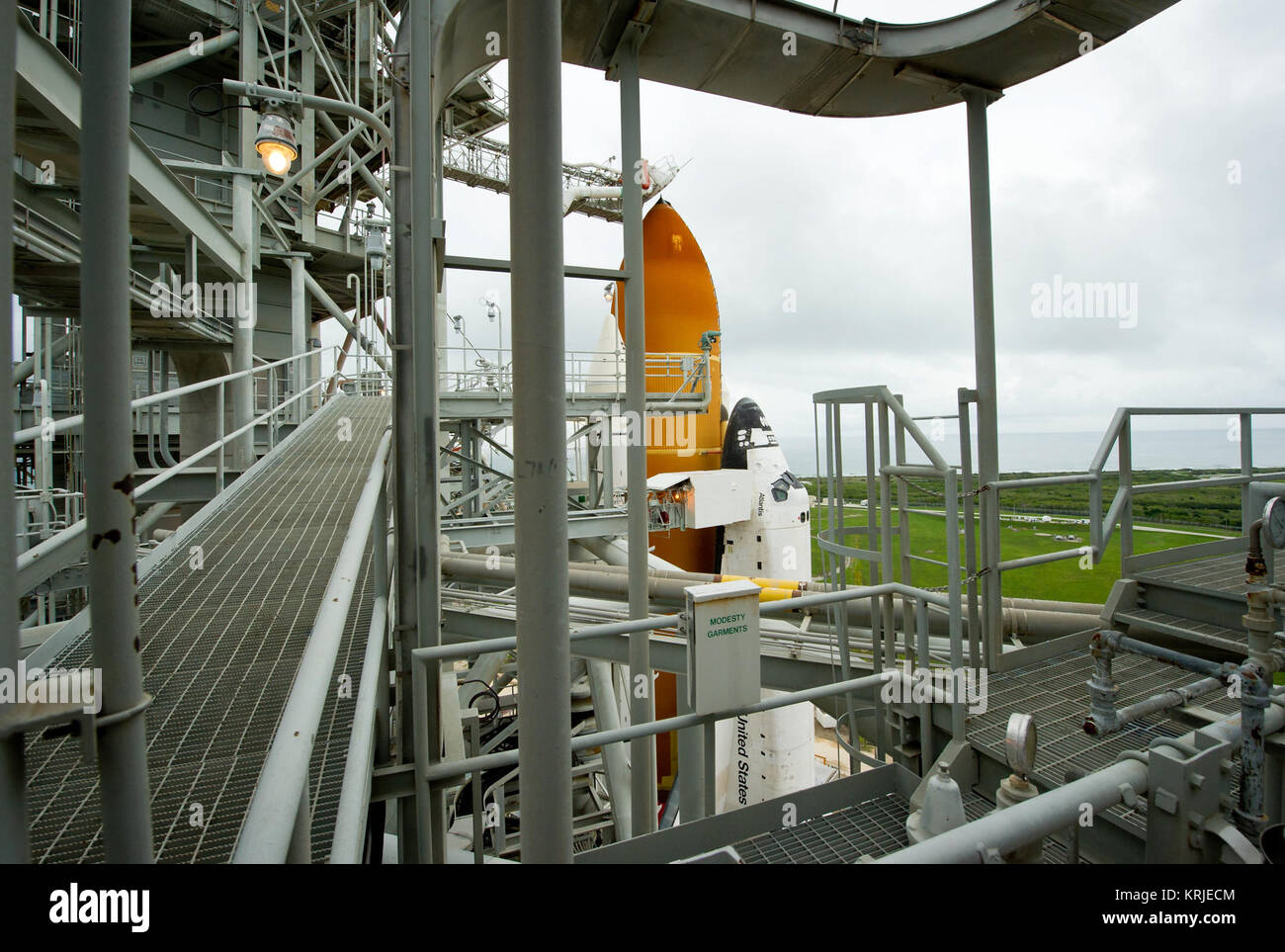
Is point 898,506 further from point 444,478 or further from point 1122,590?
point 444,478

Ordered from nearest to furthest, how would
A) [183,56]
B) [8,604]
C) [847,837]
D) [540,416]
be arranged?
1. [8,604]
2. [540,416]
3. [847,837]
4. [183,56]

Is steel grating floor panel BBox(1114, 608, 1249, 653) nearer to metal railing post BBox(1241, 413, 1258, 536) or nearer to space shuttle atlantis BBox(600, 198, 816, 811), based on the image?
metal railing post BBox(1241, 413, 1258, 536)

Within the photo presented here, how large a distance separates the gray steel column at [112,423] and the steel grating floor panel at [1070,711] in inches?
142

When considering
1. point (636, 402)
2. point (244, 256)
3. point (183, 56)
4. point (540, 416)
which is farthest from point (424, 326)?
point (183, 56)

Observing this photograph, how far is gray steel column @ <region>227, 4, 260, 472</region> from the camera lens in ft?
32.1

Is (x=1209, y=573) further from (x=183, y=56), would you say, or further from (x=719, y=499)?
(x=183, y=56)

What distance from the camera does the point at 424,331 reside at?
3.54 meters

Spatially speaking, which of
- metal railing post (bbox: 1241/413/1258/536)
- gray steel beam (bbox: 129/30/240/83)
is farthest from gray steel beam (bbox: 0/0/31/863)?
gray steel beam (bbox: 129/30/240/83)

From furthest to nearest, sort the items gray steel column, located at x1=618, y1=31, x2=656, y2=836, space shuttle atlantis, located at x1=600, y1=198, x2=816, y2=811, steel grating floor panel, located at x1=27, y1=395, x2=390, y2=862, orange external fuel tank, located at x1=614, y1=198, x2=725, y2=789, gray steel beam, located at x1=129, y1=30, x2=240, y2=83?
1. orange external fuel tank, located at x1=614, y1=198, x2=725, y2=789
2. space shuttle atlantis, located at x1=600, y1=198, x2=816, y2=811
3. gray steel beam, located at x1=129, y1=30, x2=240, y2=83
4. gray steel column, located at x1=618, y1=31, x2=656, y2=836
5. steel grating floor panel, located at x1=27, y1=395, x2=390, y2=862

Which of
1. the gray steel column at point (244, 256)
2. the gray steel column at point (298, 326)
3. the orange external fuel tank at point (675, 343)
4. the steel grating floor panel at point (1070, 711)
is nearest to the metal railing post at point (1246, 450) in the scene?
the steel grating floor panel at point (1070, 711)

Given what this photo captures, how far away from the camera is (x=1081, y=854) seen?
2.98 metres

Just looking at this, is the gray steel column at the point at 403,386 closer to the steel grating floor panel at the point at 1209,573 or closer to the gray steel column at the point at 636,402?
the gray steel column at the point at 636,402

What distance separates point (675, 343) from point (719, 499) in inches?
181

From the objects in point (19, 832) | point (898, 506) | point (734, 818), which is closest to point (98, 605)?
point (19, 832)
